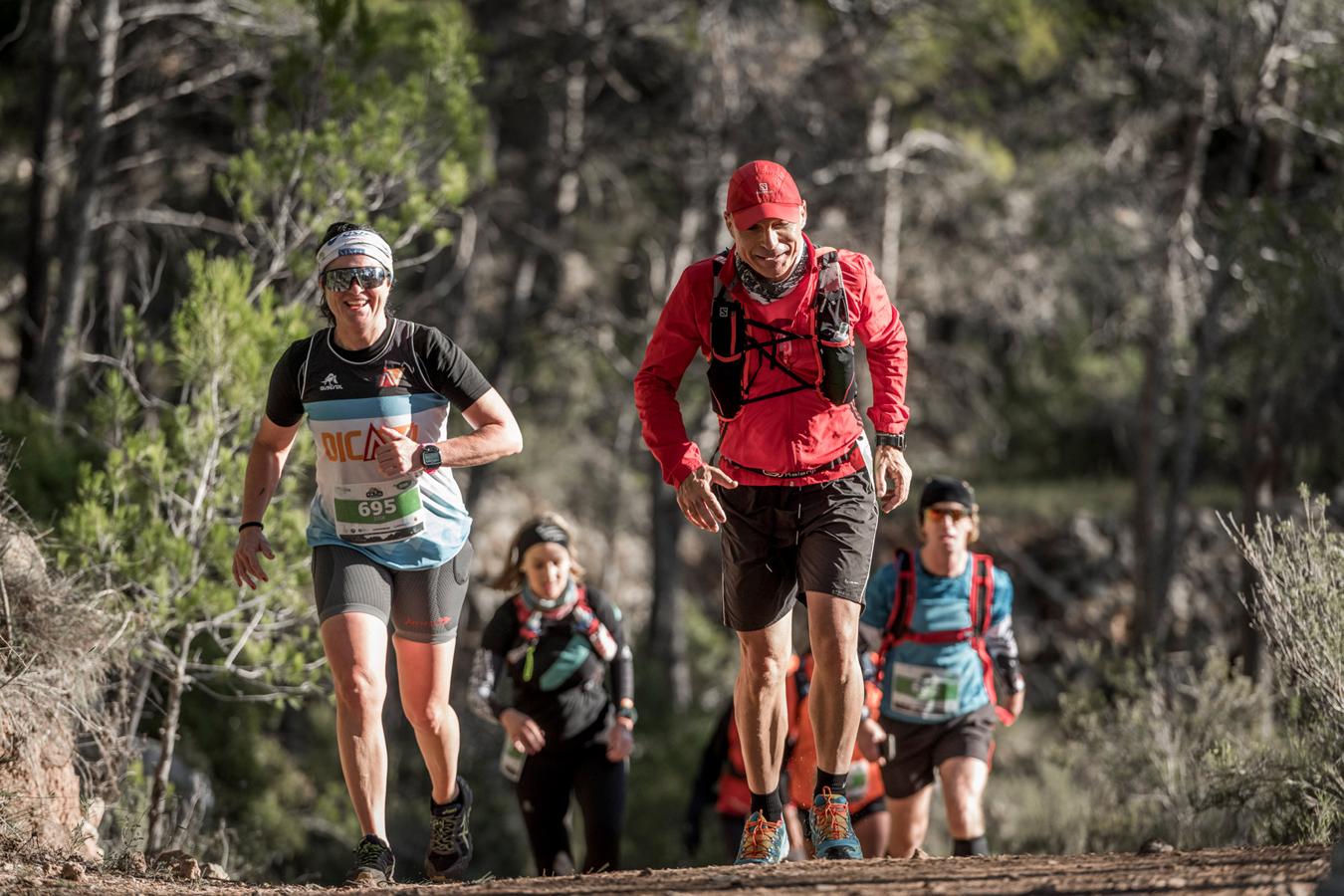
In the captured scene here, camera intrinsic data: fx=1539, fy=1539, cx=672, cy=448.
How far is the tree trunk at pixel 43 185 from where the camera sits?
13.9 meters

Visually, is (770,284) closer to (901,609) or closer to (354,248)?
(354,248)

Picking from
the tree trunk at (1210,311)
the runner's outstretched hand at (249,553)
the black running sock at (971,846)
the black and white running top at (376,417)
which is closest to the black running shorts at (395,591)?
the black and white running top at (376,417)

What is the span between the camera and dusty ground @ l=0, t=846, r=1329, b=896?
4000 mm

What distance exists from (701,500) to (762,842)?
123 cm

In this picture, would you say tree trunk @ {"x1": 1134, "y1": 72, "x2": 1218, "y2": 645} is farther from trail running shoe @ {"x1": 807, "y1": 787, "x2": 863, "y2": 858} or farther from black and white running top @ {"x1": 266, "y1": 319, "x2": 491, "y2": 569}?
black and white running top @ {"x1": 266, "y1": 319, "x2": 491, "y2": 569}

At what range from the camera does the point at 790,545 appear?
16.3 ft

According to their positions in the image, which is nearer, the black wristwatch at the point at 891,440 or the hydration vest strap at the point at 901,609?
the black wristwatch at the point at 891,440

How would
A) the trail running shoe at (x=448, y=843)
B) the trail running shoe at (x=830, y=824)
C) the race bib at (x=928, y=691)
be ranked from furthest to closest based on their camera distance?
the race bib at (x=928, y=691) < the trail running shoe at (x=448, y=843) < the trail running shoe at (x=830, y=824)

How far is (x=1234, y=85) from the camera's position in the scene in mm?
17297

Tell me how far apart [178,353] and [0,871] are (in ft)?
10.9

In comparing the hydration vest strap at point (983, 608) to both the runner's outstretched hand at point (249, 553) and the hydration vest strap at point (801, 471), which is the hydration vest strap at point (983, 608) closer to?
the hydration vest strap at point (801, 471)

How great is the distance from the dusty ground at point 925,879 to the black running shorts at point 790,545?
0.84 m

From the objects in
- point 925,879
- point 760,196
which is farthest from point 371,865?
point 760,196

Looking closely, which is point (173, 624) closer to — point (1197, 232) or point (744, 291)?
point (744, 291)
